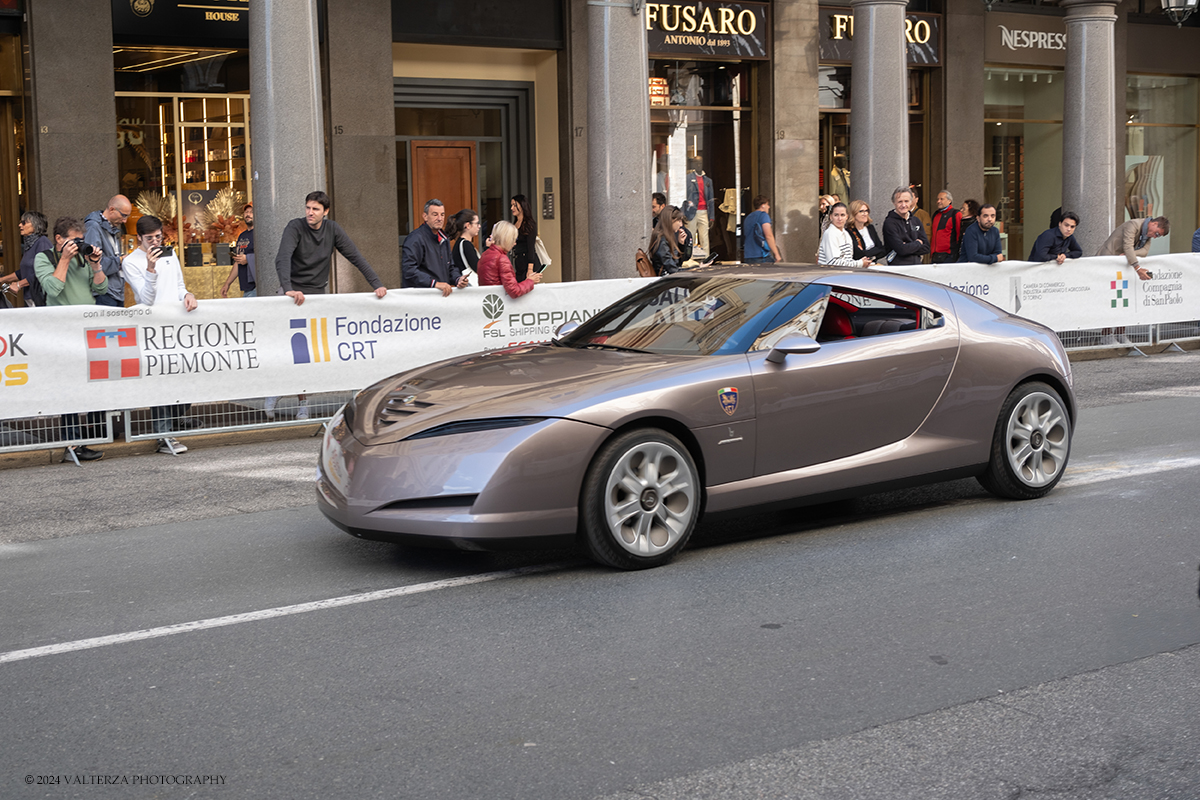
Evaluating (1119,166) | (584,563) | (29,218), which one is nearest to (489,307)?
(29,218)

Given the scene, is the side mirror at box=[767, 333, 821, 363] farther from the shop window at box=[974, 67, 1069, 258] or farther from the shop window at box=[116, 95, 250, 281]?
the shop window at box=[974, 67, 1069, 258]

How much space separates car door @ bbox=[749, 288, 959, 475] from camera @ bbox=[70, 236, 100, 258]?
639 centimetres

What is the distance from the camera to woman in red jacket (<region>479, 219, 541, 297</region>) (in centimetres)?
1212

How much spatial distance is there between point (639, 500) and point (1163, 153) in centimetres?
2520

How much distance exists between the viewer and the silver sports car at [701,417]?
6.11 m

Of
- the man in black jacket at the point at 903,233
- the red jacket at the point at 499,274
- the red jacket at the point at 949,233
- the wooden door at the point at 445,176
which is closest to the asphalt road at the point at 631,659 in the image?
the red jacket at the point at 499,274

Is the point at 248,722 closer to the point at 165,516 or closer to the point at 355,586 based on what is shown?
the point at 355,586

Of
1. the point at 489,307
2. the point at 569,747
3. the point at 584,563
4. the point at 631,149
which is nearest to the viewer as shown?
the point at 569,747

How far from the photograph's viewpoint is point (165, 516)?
8195mm

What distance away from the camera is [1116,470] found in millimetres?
8750

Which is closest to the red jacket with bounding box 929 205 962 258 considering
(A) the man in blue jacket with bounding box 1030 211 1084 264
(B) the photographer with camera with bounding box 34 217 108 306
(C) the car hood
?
(A) the man in blue jacket with bounding box 1030 211 1084 264

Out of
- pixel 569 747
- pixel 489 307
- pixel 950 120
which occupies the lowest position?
pixel 569 747

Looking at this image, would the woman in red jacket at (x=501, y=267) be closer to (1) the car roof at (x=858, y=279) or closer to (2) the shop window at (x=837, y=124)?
(1) the car roof at (x=858, y=279)

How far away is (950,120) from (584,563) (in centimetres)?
1890
